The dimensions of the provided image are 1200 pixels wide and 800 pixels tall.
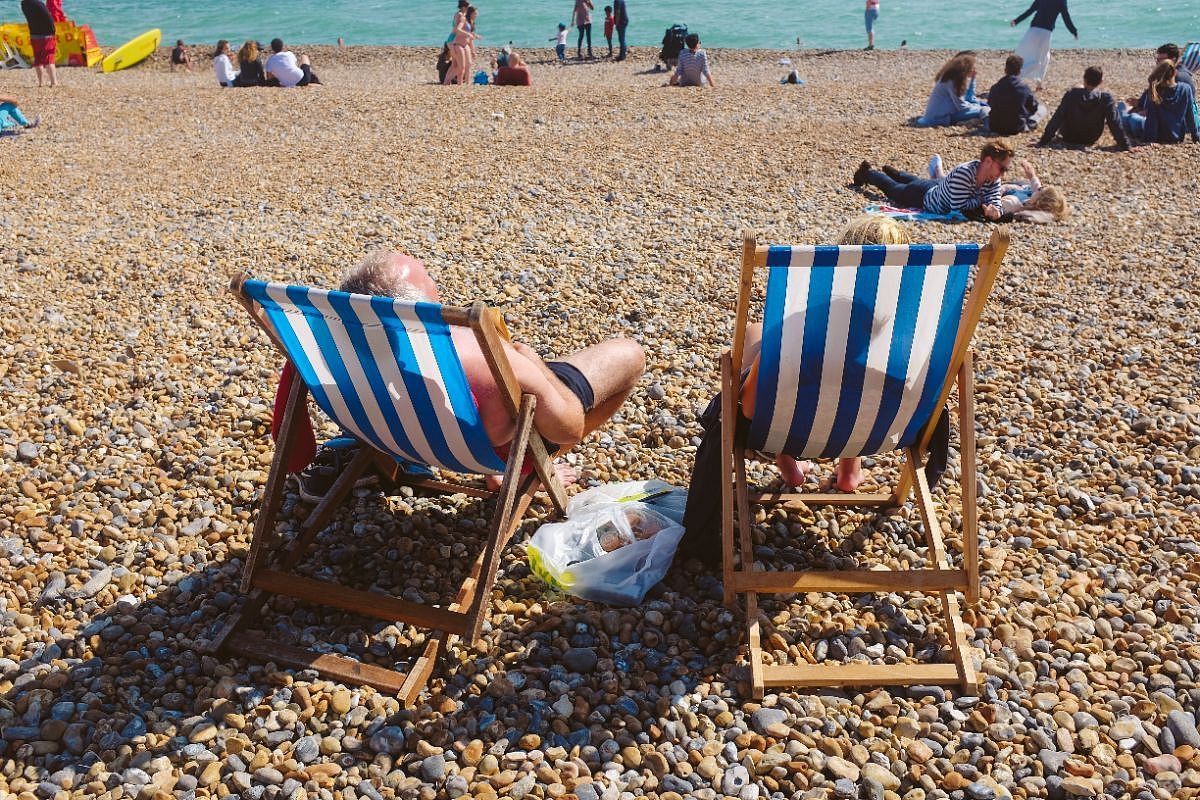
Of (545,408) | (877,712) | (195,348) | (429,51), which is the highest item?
(429,51)

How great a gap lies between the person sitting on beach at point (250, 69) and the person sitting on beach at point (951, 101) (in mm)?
9294

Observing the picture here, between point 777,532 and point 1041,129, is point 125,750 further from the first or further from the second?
point 1041,129

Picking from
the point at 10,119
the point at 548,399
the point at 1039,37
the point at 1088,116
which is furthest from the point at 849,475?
the point at 1039,37

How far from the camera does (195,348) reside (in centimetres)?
473

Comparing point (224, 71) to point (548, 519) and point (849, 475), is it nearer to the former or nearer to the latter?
point (548, 519)

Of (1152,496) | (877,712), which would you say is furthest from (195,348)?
(1152,496)

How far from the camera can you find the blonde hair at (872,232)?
3.05 meters

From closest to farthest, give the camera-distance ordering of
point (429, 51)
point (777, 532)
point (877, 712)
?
point (877, 712) < point (777, 532) < point (429, 51)

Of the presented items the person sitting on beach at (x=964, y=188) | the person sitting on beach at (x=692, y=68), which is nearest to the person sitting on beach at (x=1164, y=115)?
the person sitting on beach at (x=964, y=188)

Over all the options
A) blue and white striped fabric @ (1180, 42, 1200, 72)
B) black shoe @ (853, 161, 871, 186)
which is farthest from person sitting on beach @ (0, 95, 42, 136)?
blue and white striped fabric @ (1180, 42, 1200, 72)

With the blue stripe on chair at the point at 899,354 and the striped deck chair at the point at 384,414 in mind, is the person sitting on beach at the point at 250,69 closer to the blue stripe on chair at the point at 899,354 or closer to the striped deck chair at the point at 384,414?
the striped deck chair at the point at 384,414

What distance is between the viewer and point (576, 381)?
316 centimetres

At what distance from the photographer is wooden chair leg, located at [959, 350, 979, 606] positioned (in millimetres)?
2730

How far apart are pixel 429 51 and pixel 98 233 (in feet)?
62.2
